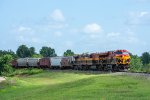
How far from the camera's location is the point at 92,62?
75.1 meters

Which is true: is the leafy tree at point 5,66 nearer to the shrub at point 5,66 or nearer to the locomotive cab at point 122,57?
the shrub at point 5,66

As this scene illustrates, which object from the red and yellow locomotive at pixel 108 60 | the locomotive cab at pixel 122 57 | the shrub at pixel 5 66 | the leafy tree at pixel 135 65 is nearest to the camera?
the locomotive cab at pixel 122 57

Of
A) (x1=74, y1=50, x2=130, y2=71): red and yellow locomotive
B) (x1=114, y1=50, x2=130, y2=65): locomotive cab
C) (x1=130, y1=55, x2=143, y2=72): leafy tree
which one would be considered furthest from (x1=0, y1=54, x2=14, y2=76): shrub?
(x1=114, y1=50, x2=130, y2=65): locomotive cab

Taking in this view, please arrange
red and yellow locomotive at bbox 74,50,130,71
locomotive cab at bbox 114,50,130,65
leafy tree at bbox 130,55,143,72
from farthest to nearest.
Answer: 1. leafy tree at bbox 130,55,143,72
2. red and yellow locomotive at bbox 74,50,130,71
3. locomotive cab at bbox 114,50,130,65

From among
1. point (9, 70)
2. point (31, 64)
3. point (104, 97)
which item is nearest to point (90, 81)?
point (104, 97)

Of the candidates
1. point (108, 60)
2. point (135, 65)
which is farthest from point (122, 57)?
point (135, 65)

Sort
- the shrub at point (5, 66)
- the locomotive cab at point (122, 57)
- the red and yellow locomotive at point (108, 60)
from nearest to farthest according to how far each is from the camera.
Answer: the locomotive cab at point (122, 57) < the red and yellow locomotive at point (108, 60) < the shrub at point (5, 66)

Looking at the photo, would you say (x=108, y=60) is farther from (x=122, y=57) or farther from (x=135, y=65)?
(x=135, y=65)

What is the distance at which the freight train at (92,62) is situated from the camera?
211ft

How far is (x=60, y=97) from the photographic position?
3183cm

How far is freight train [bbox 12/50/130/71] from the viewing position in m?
64.2

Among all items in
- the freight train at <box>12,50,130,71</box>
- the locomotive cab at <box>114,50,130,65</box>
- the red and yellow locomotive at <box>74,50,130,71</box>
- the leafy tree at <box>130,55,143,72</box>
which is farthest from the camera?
the leafy tree at <box>130,55,143,72</box>

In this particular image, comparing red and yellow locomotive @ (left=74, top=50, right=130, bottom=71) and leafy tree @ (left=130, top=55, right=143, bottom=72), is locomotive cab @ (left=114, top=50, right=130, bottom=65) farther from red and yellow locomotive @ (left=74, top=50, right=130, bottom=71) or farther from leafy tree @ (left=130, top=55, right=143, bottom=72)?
leafy tree @ (left=130, top=55, right=143, bottom=72)

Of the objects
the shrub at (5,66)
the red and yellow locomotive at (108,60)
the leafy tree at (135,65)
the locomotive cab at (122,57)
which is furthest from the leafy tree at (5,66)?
the locomotive cab at (122,57)
